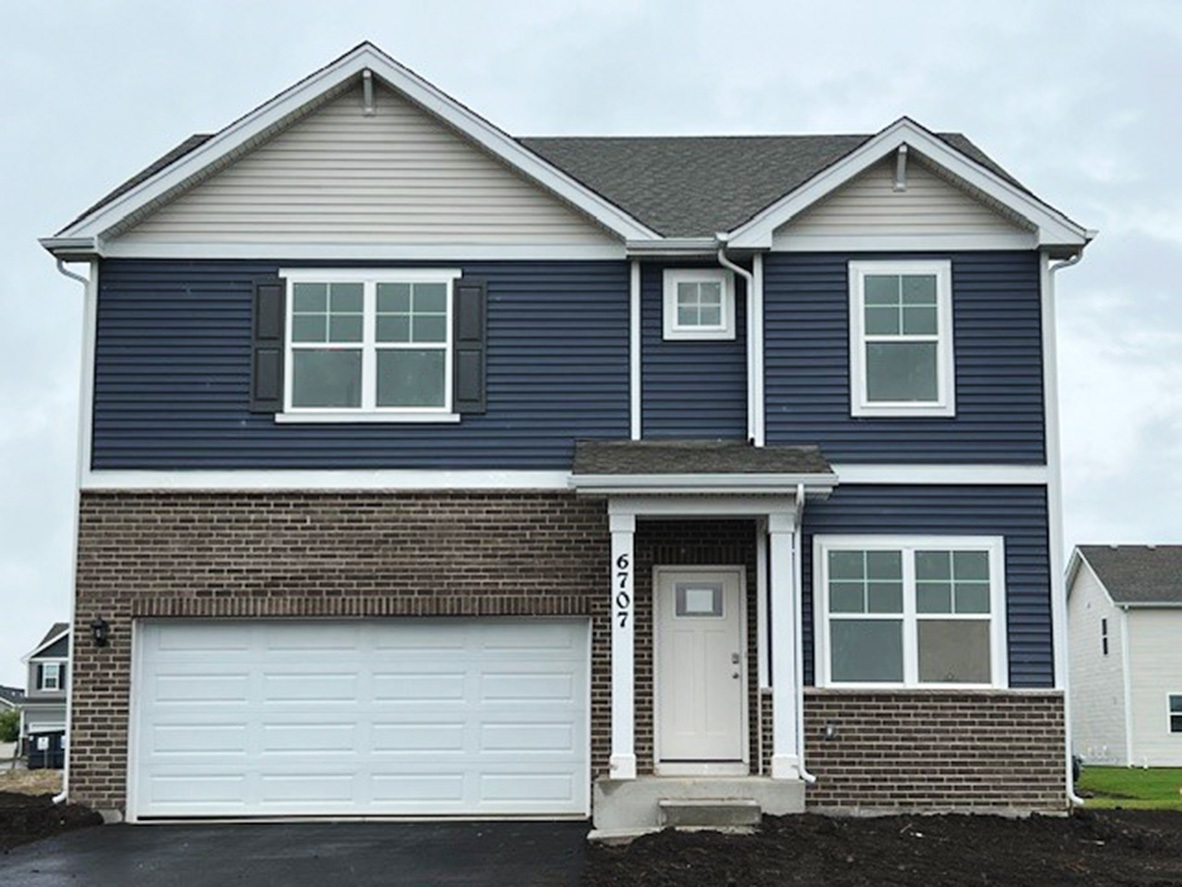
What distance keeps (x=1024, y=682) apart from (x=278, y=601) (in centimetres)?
756

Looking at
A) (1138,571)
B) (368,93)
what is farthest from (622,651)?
(1138,571)

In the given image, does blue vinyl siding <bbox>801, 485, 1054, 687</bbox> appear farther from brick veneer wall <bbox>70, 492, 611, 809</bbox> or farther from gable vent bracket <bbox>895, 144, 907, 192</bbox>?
gable vent bracket <bbox>895, 144, 907, 192</bbox>

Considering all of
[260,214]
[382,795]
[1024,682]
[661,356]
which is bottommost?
[382,795]

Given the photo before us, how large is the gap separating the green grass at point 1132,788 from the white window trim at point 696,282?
851 centimetres

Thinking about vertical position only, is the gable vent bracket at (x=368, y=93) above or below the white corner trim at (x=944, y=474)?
above

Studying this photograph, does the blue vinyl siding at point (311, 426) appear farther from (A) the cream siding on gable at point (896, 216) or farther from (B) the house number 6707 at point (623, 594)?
(A) the cream siding on gable at point (896, 216)

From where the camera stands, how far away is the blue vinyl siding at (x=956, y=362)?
54.3 feet

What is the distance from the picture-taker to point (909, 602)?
16.3m

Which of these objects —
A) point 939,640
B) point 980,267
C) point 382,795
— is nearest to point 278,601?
point 382,795

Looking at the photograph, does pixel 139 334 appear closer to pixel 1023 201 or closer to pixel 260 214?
pixel 260 214

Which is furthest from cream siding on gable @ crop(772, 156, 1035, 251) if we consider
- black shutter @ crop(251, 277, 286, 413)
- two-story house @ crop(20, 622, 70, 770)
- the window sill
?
two-story house @ crop(20, 622, 70, 770)

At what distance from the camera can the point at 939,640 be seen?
1627 cm

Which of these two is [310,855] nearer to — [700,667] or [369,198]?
[700,667]

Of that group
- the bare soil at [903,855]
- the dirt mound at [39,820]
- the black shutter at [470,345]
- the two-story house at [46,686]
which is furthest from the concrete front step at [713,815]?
the two-story house at [46,686]
